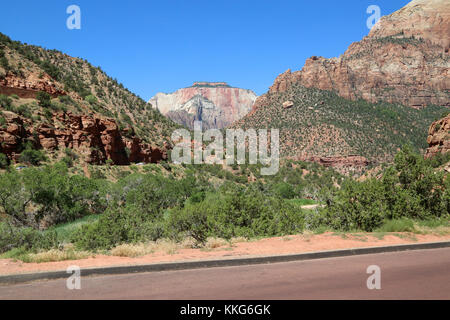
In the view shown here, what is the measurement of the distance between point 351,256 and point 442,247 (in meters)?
3.39

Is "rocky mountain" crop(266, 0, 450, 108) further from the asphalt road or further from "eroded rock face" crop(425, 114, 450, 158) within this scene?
the asphalt road

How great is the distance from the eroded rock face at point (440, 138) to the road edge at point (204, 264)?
119 feet

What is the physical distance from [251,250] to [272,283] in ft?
11.0

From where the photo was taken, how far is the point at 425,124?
295 feet

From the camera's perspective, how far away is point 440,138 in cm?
4166

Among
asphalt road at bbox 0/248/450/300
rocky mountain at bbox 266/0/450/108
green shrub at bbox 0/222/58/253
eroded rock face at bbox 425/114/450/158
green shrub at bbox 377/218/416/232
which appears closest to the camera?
asphalt road at bbox 0/248/450/300

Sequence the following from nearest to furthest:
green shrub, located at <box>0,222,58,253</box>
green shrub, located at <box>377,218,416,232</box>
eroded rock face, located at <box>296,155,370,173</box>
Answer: green shrub, located at <box>0,222,58,253</box> < green shrub, located at <box>377,218,416,232</box> < eroded rock face, located at <box>296,155,370,173</box>

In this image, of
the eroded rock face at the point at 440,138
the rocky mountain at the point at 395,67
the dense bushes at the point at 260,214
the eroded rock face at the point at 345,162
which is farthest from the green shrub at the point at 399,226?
the rocky mountain at the point at 395,67

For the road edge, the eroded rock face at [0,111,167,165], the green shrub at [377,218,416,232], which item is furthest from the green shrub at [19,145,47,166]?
the green shrub at [377,218,416,232]

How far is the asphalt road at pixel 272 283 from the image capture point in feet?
18.9

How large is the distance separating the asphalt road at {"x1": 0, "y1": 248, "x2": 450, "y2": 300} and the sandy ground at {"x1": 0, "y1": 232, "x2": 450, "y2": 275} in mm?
989

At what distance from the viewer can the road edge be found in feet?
24.0

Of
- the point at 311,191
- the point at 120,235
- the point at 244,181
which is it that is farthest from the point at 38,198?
the point at 311,191

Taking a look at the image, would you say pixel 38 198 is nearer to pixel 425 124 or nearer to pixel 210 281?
pixel 210 281
